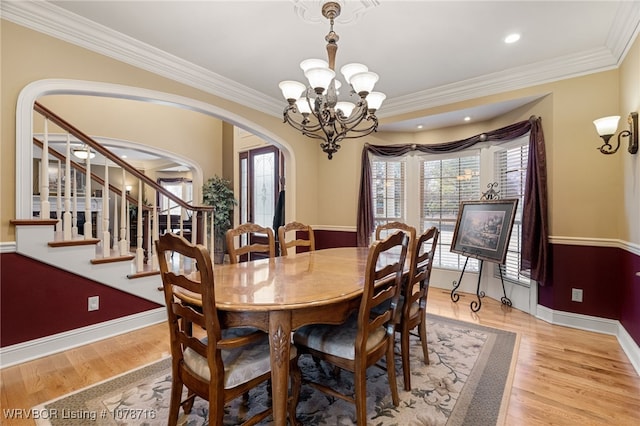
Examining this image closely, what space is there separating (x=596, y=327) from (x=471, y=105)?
2722 mm

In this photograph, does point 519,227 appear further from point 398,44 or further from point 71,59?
point 71,59

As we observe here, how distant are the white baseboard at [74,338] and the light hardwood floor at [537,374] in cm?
7

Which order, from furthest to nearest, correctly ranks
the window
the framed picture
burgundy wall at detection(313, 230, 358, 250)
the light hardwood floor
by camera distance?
1. burgundy wall at detection(313, 230, 358, 250)
2. the window
3. the framed picture
4. the light hardwood floor

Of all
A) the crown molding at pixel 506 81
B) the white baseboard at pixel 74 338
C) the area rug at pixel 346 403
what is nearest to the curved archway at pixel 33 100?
the white baseboard at pixel 74 338

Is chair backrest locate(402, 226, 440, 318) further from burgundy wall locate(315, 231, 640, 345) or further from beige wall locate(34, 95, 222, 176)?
beige wall locate(34, 95, 222, 176)

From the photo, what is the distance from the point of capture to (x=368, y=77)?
1.99m

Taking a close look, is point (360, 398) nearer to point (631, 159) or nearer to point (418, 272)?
point (418, 272)

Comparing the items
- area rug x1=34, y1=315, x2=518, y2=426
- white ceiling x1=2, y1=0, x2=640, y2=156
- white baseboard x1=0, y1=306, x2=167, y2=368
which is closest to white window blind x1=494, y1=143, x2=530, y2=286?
white ceiling x1=2, y1=0, x2=640, y2=156

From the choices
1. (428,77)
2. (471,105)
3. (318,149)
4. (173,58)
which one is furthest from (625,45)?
(173,58)

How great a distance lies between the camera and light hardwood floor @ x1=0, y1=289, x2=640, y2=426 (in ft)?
5.89

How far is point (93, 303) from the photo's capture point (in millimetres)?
2707

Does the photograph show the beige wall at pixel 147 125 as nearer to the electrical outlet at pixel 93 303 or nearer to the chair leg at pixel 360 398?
the electrical outlet at pixel 93 303

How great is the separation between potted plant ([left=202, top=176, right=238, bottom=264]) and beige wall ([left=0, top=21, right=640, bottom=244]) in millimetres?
2779

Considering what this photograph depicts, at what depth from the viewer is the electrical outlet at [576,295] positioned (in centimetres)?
302
